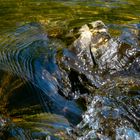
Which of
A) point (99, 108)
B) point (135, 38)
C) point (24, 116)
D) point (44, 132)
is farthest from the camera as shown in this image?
point (135, 38)

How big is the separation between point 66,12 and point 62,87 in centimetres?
355

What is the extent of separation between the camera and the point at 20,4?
927 centimetres

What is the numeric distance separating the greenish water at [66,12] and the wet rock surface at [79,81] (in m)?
1.07

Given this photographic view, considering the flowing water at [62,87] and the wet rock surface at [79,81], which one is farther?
the wet rock surface at [79,81]

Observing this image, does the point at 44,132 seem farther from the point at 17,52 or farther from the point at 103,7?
the point at 103,7

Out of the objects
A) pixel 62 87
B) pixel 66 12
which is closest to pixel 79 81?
pixel 62 87

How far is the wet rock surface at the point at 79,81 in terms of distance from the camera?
493cm

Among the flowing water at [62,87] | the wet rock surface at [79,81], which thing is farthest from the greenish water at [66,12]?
the wet rock surface at [79,81]

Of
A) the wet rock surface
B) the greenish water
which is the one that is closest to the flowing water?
the wet rock surface

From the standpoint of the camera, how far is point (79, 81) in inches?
228

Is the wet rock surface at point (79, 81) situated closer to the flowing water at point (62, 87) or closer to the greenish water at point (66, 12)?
the flowing water at point (62, 87)

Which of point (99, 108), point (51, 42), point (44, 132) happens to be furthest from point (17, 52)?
point (44, 132)

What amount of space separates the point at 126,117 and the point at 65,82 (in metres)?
0.97

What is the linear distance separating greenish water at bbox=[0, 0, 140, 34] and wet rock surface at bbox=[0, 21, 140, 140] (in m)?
1.07
